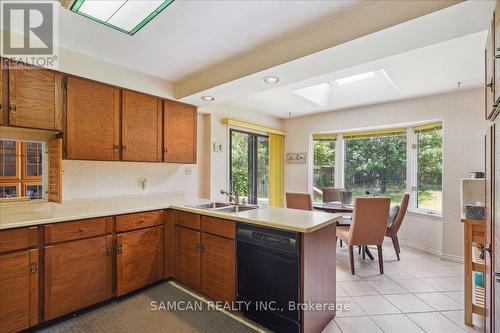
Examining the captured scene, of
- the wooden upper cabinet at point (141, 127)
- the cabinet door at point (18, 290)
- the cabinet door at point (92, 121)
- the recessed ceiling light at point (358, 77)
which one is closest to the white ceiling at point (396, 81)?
the recessed ceiling light at point (358, 77)

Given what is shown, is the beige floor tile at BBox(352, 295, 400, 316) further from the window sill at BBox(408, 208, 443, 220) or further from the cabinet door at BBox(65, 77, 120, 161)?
the cabinet door at BBox(65, 77, 120, 161)

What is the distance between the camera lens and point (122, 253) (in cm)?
224

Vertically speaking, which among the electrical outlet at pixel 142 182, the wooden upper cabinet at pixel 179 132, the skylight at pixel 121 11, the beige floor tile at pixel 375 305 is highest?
the skylight at pixel 121 11

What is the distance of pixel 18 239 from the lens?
5.65ft

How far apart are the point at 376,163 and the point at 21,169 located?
16.6 ft

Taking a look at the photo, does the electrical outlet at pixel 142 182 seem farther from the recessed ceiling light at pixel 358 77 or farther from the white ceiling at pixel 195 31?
the recessed ceiling light at pixel 358 77

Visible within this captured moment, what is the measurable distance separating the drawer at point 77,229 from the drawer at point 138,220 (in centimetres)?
8

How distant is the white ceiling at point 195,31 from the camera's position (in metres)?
1.64

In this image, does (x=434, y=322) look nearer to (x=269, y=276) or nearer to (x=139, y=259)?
(x=269, y=276)

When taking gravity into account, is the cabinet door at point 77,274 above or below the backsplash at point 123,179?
below

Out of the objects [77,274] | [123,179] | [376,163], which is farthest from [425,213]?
[77,274]

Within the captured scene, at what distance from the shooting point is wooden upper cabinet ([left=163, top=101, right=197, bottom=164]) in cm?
298

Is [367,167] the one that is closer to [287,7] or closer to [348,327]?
[348,327]

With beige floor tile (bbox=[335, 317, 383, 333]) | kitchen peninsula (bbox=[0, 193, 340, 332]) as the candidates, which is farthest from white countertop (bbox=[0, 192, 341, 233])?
beige floor tile (bbox=[335, 317, 383, 333])
